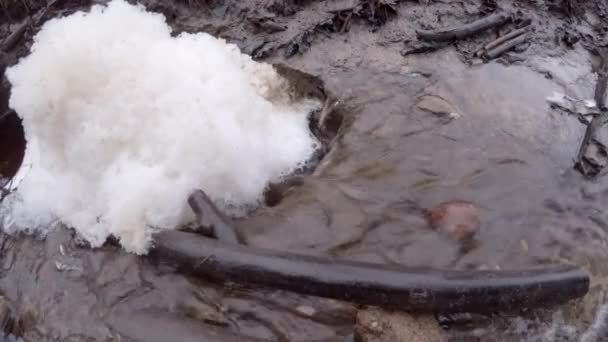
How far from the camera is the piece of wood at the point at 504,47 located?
5.27 metres

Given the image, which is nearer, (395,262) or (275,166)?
(395,262)

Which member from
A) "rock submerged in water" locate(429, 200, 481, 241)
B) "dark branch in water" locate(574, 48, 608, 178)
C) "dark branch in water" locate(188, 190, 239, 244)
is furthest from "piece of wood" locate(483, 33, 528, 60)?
"dark branch in water" locate(188, 190, 239, 244)

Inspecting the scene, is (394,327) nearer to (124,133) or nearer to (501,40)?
(124,133)

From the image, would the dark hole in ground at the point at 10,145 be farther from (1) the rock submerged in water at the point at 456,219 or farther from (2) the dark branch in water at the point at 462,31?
(2) the dark branch in water at the point at 462,31

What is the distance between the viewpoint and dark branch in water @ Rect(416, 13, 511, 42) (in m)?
5.40

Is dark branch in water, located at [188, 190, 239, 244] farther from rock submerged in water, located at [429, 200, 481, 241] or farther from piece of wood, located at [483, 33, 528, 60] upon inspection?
piece of wood, located at [483, 33, 528, 60]

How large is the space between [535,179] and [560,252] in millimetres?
716

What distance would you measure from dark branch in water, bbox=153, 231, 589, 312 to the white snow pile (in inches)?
27.9

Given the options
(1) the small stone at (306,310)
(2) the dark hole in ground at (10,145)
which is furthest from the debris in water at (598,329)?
(2) the dark hole in ground at (10,145)

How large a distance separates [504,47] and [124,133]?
155 inches

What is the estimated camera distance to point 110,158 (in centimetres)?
374

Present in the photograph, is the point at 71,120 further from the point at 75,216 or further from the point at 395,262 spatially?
the point at 395,262

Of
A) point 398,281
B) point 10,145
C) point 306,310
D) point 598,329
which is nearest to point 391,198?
point 398,281

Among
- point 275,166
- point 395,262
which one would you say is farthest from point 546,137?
point 275,166
